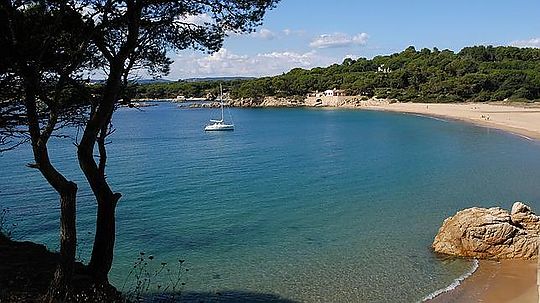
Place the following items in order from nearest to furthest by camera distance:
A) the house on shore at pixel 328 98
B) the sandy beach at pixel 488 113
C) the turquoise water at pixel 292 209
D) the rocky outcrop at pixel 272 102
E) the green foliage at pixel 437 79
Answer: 1. the turquoise water at pixel 292 209
2. the sandy beach at pixel 488 113
3. the green foliage at pixel 437 79
4. the house on shore at pixel 328 98
5. the rocky outcrop at pixel 272 102

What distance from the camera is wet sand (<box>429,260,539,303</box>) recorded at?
13.6 m

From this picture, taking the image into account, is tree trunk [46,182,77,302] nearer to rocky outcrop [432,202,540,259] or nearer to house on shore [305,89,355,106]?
rocky outcrop [432,202,540,259]

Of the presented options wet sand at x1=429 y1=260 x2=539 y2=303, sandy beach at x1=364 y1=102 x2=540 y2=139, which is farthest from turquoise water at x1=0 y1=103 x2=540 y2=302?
sandy beach at x1=364 y1=102 x2=540 y2=139

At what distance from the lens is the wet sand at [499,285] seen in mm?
13560

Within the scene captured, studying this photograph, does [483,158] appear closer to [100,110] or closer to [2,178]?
[2,178]

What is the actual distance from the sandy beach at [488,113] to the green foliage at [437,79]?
8035 mm

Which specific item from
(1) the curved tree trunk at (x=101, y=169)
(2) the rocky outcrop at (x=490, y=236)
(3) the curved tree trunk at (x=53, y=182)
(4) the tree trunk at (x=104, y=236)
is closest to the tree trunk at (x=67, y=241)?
(3) the curved tree trunk at (x=53, y=182)

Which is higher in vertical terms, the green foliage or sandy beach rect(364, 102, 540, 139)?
the green foliage

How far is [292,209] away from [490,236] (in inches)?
395

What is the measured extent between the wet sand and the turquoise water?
0.60 meters

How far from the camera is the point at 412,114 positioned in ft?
346

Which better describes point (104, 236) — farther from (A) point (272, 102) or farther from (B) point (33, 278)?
(A) point (272, 102)

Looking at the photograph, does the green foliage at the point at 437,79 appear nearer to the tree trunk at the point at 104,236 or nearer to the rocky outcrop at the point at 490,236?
the rocky outcrop at the point at 490,236

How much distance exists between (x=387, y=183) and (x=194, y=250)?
1698 cm
